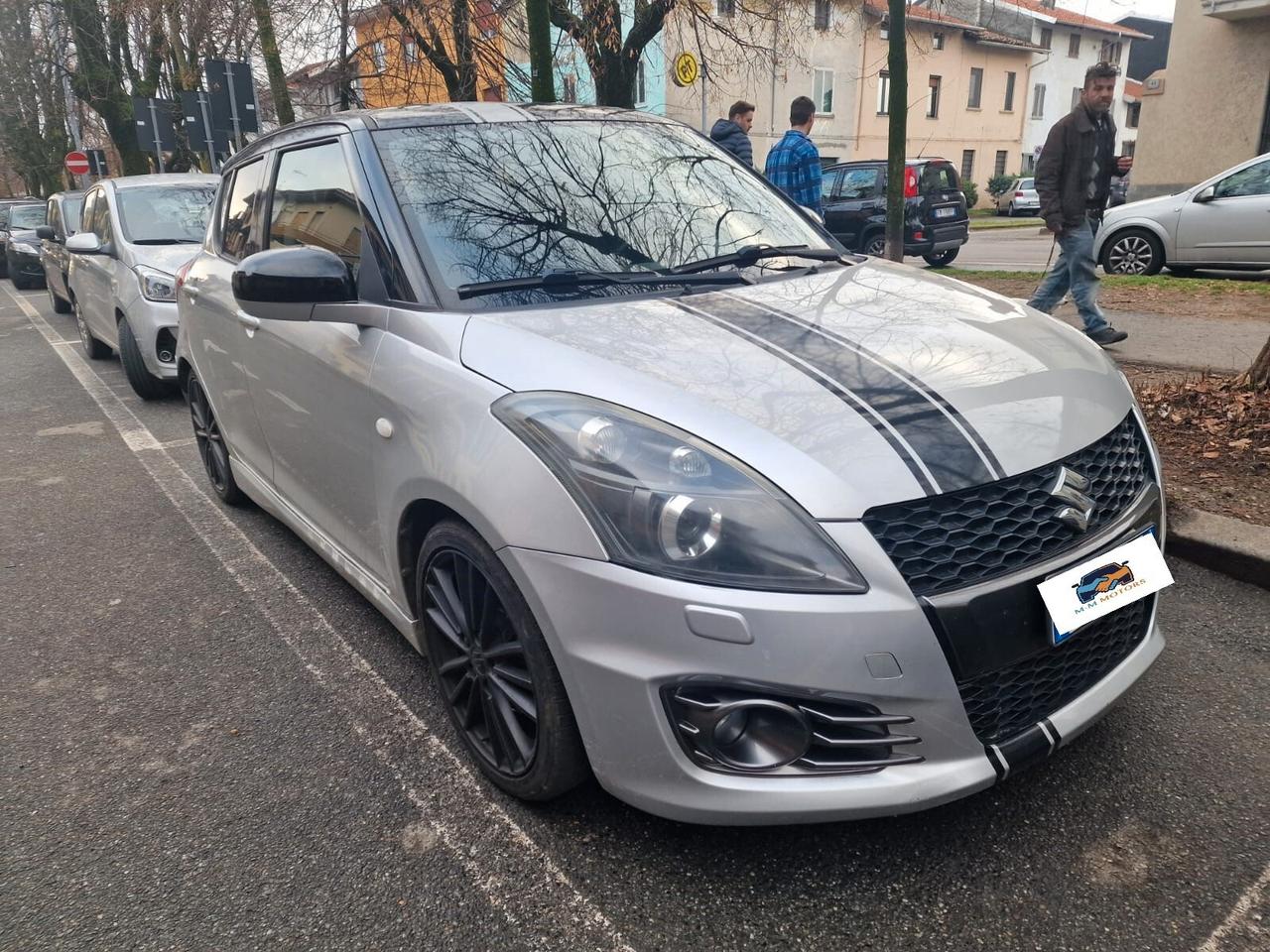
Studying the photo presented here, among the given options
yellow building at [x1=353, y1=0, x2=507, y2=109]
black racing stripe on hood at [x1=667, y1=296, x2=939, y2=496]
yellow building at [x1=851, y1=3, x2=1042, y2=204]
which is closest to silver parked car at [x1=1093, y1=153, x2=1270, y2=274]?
yellow building at [x1=353, y1=0, x2=507, y2=109]

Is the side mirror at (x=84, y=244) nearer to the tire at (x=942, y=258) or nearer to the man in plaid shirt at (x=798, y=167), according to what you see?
the man in plaid shirt at (x=798, y=167)

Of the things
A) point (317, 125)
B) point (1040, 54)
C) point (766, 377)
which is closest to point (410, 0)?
point (317, 125)

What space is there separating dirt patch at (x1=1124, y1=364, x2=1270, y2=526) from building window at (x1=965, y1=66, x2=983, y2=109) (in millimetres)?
42307

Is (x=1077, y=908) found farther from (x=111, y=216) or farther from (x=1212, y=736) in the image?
(x=111, y=216)

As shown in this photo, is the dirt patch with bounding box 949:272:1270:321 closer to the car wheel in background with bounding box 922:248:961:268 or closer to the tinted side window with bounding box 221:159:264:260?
the car wheel in background with bounding box 922:248:961:268

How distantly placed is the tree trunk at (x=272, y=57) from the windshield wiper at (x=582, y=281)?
10.4 m

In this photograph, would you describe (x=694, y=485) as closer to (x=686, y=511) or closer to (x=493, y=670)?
(x=686, y=511)

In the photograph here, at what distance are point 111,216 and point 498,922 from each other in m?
7.87

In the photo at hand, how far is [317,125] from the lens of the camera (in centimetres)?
324

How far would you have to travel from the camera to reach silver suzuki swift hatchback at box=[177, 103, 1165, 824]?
179cm

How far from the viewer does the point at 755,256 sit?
297 centimetres

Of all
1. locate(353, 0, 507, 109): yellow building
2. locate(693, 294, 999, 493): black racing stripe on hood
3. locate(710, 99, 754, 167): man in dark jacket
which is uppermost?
locate(353, 0, 507, 109): yellow building

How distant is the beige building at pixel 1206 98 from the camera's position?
1856 cm

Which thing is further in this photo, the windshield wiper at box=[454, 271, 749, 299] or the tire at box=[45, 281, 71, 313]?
the tire at box=[45, 281, 71, 313]
